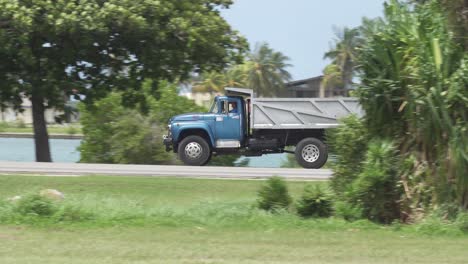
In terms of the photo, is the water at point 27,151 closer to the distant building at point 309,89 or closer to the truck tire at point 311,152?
the truck tire at point 311,152

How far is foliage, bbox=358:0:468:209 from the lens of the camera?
1055 cm

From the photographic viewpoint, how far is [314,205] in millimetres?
11477

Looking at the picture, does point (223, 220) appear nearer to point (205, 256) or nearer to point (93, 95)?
point (205, 256)

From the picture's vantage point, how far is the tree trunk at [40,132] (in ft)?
89.1

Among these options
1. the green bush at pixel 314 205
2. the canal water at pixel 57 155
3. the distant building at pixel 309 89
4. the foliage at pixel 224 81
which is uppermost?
the foliage at pixel 224 81

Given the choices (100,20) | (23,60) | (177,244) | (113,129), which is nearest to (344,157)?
(177,244)

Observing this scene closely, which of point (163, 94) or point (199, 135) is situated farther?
point (163, 94)

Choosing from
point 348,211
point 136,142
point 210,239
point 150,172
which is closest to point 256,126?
point 136,142

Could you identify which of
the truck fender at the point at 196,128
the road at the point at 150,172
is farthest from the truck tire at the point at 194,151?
the road at the point at 150,172

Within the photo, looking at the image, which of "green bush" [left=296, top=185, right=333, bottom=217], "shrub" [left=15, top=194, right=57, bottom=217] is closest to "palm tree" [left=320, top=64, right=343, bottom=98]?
"green bush" [left=296, top=185, right=333, bottom=217]

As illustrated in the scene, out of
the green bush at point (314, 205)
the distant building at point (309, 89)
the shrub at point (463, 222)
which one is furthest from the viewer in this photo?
the distant building at point (309, 89)

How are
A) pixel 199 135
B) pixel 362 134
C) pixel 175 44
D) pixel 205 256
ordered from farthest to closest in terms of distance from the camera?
pixel 199 135, pixel 175 44, pixel 362 134, pixel 205 256

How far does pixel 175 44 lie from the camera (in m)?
25.2

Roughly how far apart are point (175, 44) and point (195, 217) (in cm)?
1476
